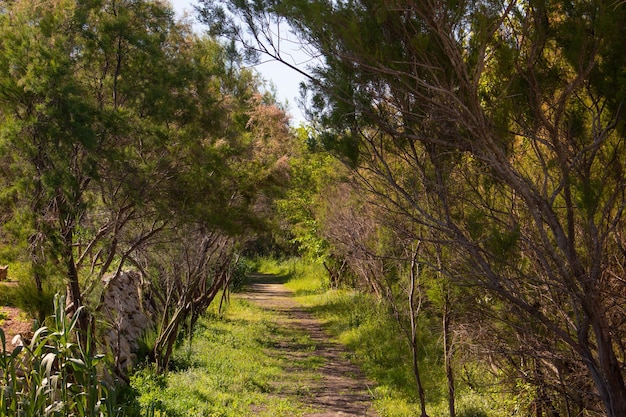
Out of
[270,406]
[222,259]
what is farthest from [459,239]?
[222,259]

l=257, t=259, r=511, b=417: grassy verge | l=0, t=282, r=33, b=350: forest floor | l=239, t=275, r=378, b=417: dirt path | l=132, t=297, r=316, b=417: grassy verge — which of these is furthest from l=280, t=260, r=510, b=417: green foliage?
l=0, t=282, r=33, b=350: forest floor

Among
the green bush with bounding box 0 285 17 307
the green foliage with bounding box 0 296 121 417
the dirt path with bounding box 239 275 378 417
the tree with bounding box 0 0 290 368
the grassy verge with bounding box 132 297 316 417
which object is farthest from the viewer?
the dirt path with bounding box 239 275 378 417

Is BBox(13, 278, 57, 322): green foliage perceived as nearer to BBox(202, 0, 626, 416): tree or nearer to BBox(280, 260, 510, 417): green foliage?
BBox(202, 0, 626, 416): tree

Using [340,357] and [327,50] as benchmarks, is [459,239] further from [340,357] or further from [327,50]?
[340,357]

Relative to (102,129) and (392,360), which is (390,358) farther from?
(102,129)

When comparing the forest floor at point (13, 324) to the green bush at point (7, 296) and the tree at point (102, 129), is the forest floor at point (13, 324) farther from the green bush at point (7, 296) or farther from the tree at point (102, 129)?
the tree at point (102, 129)

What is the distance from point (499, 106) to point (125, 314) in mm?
10159

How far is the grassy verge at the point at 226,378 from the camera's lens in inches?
366

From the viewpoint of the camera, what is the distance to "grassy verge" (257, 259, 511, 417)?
31.6 feet

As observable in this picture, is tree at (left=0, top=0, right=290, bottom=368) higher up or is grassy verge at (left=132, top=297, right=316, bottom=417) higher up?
tree at (left=0, top=0, right=290, bottom=368)

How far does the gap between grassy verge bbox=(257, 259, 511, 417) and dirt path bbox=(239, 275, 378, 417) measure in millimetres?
289

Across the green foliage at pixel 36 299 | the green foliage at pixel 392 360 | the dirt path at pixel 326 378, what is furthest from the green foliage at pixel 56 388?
the dirt path at pixel 326 378

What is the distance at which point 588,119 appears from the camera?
531 cm

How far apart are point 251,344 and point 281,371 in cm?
295
